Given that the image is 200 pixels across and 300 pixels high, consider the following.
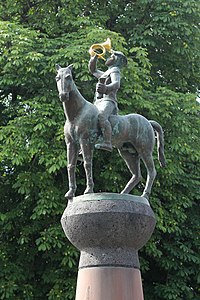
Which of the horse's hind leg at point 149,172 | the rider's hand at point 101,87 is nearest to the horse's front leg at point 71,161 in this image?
the rider's hand at point 101,87

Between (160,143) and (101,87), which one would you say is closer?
(101,87)

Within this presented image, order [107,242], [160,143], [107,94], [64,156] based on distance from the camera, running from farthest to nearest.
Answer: [64,156] → [160,143] → [107,94] → [107,242]

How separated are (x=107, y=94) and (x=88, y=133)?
2.16ft

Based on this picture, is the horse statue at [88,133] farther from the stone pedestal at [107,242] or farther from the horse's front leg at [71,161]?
the stone pedestal at [107,242]

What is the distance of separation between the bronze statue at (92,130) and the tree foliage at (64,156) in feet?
13.1

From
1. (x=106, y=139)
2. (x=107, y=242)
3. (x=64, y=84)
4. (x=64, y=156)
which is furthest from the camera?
(x=64, y=156)

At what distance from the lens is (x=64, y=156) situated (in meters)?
12.0

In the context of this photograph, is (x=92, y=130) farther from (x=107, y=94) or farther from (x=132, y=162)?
(x=132, y=162)

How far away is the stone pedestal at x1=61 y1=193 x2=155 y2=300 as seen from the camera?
23.3 feet

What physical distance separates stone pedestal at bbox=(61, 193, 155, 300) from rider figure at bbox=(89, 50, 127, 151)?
0.75 metres

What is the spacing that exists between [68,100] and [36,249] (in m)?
6.09

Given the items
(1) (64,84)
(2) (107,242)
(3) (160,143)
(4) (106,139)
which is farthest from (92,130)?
(3) (160,143)

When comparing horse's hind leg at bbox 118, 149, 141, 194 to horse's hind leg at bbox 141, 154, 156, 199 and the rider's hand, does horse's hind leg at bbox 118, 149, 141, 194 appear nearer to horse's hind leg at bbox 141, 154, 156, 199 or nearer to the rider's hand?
horse's hind leg at bbox 141, 154, 156, 199

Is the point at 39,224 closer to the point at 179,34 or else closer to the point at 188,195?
the point at 188,195
